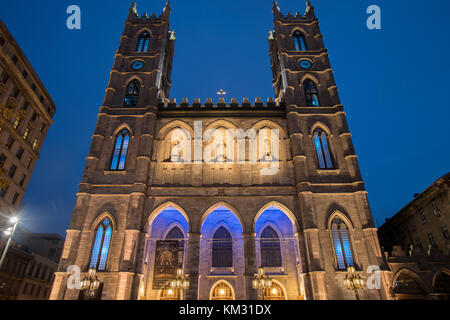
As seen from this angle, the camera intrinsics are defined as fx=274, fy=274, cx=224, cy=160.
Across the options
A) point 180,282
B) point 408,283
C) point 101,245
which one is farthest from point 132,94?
point 408,283

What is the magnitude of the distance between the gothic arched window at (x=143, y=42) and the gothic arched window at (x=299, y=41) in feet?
56.6

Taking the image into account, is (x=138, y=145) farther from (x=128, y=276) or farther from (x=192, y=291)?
(x=192, y=291)

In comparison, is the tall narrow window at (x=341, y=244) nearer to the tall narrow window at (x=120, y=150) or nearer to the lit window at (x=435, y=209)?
the lit window at (x=435, y=209)

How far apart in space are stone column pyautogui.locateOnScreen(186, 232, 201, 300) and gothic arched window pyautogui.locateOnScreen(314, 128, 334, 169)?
491 inches

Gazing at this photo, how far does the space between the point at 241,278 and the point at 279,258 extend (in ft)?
12.6

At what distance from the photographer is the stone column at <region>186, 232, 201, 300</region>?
63.4 feet

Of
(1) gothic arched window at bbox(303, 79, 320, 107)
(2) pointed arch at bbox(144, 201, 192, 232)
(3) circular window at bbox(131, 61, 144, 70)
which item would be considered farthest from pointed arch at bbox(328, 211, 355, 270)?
(3) circular window at bbox(131, 61, 144, 70)

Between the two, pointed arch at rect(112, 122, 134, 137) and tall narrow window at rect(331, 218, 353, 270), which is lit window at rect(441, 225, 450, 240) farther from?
pointed arch at rect(112, 122, 134, 137)

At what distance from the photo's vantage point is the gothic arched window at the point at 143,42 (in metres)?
31.9

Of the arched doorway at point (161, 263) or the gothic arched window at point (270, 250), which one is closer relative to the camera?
the arched doorway at point (161, 263)

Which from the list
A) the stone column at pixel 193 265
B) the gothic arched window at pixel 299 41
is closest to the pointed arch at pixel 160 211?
the stone column at pixel 193 265

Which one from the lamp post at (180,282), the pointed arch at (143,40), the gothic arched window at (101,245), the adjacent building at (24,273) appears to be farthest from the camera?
the adjacent building at (24,273)
